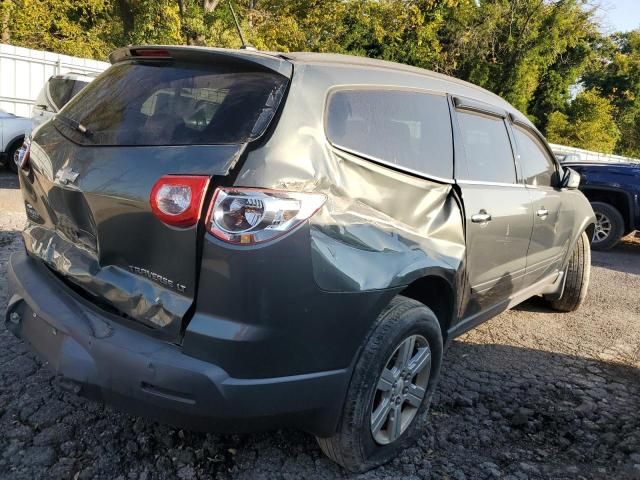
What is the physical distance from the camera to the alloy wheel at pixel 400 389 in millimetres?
2432

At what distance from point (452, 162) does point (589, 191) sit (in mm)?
6265

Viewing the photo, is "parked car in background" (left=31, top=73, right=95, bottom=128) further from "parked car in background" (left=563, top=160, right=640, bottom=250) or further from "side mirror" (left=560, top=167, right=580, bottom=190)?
"parked car in background" (left=563, top=160, right=640, bottom=250)

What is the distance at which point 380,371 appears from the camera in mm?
2314

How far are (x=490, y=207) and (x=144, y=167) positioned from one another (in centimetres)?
193

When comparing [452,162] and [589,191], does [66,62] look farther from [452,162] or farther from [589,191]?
[452,162]

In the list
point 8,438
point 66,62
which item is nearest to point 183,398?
point 8,438

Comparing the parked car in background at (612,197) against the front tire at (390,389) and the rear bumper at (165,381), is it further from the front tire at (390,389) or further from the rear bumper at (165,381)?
the rear bumper at (165,381)

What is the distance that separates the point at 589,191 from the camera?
8289mm

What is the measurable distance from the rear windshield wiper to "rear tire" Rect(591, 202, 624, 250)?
742 centimetres

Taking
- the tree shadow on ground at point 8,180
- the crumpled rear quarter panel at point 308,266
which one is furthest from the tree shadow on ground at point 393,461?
the tree shadow on ground at point 8,180

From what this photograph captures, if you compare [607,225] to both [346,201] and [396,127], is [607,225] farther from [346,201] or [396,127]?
[346,201]

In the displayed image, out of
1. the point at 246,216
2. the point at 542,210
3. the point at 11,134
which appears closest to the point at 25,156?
the point at 246,216

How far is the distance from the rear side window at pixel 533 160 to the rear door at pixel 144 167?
229 cm

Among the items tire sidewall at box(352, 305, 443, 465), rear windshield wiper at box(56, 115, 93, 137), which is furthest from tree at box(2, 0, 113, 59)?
tire sidewall at box(352, 305, 443, 465)
